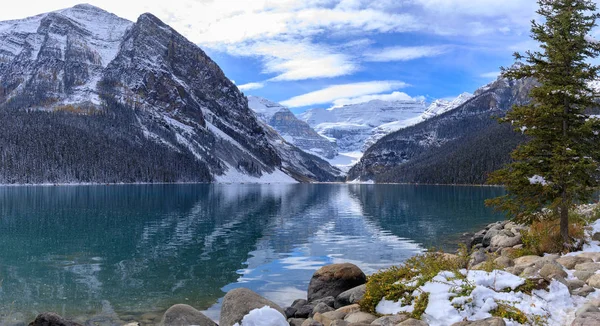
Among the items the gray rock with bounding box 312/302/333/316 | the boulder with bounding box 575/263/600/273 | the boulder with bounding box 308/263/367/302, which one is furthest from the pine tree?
the gray rock with bounding box 312/302/333/316

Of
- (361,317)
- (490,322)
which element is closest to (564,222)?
(490,322)

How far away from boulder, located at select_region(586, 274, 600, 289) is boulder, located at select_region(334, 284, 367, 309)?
271 inches

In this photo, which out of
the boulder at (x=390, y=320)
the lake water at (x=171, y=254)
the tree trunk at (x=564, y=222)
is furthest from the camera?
the lake water at (x=171, y=254)

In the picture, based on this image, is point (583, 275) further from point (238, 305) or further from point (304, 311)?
point (238, 305)

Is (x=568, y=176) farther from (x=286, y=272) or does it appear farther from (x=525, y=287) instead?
(x=286, y=272)

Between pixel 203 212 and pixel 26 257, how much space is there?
39407 mm

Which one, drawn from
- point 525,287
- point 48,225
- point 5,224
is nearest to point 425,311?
point 525,287

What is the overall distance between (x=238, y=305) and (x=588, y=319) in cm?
964

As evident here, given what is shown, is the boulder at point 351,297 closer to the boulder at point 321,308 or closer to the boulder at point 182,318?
the boulder at point 321,308

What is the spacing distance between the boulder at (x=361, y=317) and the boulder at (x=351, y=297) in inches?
89.3

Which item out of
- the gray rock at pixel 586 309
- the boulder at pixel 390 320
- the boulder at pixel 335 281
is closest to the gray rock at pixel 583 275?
A: the gray rock at pixel 586 309

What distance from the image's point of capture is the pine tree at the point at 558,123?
20.2 metres

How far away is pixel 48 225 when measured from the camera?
5062cm

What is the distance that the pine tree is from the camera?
66.3 ft
